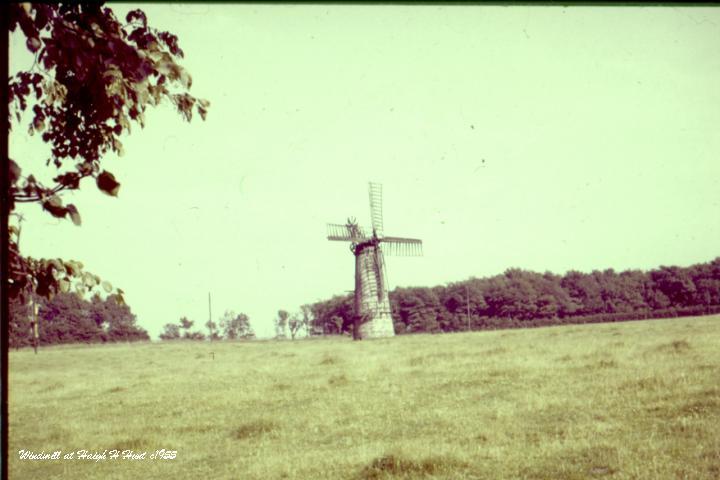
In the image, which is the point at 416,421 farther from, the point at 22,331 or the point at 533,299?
the point at 533,299

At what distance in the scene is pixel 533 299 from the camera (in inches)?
4131

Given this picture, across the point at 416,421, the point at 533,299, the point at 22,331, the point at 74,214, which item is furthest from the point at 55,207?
the point at 533,299

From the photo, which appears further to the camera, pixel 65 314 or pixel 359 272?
pixel 65 314

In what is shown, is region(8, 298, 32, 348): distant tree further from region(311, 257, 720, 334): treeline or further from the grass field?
the grass field

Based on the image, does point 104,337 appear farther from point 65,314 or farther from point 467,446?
point 467,446

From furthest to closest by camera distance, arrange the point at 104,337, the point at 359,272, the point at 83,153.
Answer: the point at 104,337
the point at 359,272
the point at 83,153

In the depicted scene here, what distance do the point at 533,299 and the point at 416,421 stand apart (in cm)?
9721

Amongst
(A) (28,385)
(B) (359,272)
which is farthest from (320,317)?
(A) (28,385)

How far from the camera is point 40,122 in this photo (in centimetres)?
385

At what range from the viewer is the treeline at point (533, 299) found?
94.9 metres

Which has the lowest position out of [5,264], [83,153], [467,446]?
[467,446]

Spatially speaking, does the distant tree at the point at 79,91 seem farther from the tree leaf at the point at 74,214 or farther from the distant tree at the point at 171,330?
the distant tree at the point at 171,330

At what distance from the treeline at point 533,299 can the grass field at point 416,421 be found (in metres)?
75.0

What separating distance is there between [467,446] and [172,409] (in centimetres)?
1022
